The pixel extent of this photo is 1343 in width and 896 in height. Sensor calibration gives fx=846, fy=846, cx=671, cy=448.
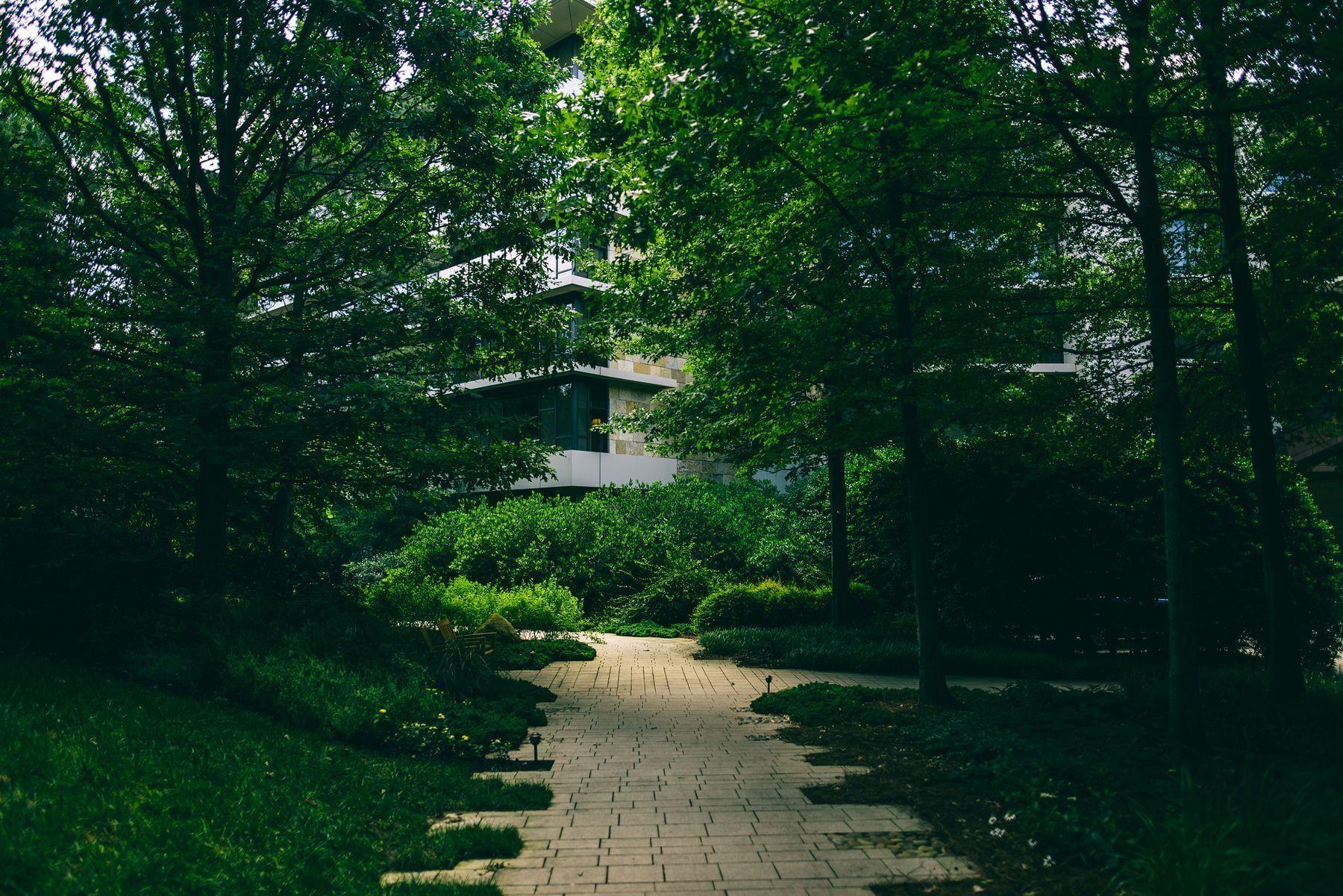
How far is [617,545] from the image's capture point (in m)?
19.8

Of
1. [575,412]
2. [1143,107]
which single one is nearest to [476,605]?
[1143,107]

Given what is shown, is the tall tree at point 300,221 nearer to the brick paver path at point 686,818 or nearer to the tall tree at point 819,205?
the tall tree at point 819,205

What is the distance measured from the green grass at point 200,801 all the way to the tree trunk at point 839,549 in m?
9.73

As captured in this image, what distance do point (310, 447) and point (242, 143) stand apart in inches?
186

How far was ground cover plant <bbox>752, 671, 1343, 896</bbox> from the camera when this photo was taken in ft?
12.7

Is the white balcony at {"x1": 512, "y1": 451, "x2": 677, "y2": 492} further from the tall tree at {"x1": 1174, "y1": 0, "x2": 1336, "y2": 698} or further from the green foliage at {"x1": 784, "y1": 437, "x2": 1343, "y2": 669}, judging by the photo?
the tall tree at {"x1": 1174, "y1": 0, "x2": 1336, "y2": 698}

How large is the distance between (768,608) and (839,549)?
1.99 meters

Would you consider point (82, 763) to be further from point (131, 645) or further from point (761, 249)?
point (761, 249)

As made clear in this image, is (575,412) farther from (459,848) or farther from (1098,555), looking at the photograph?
(459,848)

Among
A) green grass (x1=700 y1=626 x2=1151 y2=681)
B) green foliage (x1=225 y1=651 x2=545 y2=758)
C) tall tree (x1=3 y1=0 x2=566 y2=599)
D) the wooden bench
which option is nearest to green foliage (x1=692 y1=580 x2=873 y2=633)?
green grass (x1=700 y1=626 x2=1151 y2=681)

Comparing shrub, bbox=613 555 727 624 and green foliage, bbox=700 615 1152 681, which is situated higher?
shrub, bbox=613 555 727 624

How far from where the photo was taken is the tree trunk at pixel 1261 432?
822 cm

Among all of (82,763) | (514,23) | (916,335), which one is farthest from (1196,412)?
(82,763)

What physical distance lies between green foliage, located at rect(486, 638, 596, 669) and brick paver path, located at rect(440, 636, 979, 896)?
3.01m
